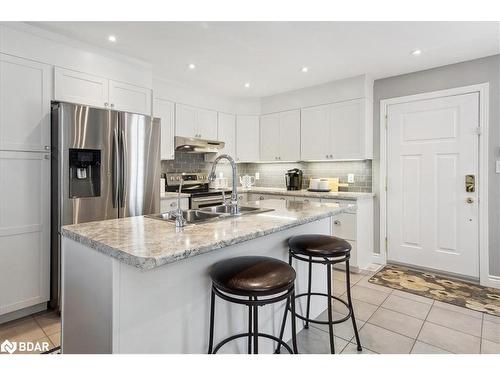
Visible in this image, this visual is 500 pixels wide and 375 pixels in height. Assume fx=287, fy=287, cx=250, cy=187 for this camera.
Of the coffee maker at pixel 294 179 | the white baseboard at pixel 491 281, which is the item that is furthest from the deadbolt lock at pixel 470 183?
the coffee maker at pixel 294 179

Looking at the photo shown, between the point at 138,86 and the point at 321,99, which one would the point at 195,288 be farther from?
the point at 321,99

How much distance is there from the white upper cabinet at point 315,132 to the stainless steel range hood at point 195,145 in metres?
1.25

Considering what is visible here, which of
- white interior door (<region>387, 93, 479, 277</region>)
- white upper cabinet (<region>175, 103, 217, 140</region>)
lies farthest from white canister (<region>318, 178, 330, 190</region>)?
white upper cabinet (<region>175, 103, 217, 140</region>)

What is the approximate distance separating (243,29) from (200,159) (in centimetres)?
241

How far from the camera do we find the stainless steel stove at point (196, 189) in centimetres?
367

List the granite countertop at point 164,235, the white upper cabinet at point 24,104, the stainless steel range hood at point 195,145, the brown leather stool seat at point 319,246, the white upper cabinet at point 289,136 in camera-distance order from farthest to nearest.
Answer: the white upper cabinet at point 289,136, the stainless steel range hood at point 195,145, the white upper cabinet at point 24,104, the brown leather stool seat at point 319,246, the granite countertop at point 164,235

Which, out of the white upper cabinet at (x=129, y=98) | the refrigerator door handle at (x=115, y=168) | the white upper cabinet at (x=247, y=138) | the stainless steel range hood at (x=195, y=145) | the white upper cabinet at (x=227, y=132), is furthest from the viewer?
the white upper cabinet at (x=247, y=138)

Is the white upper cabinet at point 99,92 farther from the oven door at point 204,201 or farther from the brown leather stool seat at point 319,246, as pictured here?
the brown leather stool seat at point 319,246

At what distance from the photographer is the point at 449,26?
7.87ft

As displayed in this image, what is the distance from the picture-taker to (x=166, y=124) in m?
3.77

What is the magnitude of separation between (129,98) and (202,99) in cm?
135

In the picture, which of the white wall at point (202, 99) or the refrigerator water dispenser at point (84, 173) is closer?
the refrigerator water dispenser at point (84, 173)

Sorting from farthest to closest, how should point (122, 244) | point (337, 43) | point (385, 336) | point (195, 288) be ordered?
point (337, 43), point (385, 336), point (195, 288), point (122, 244)
